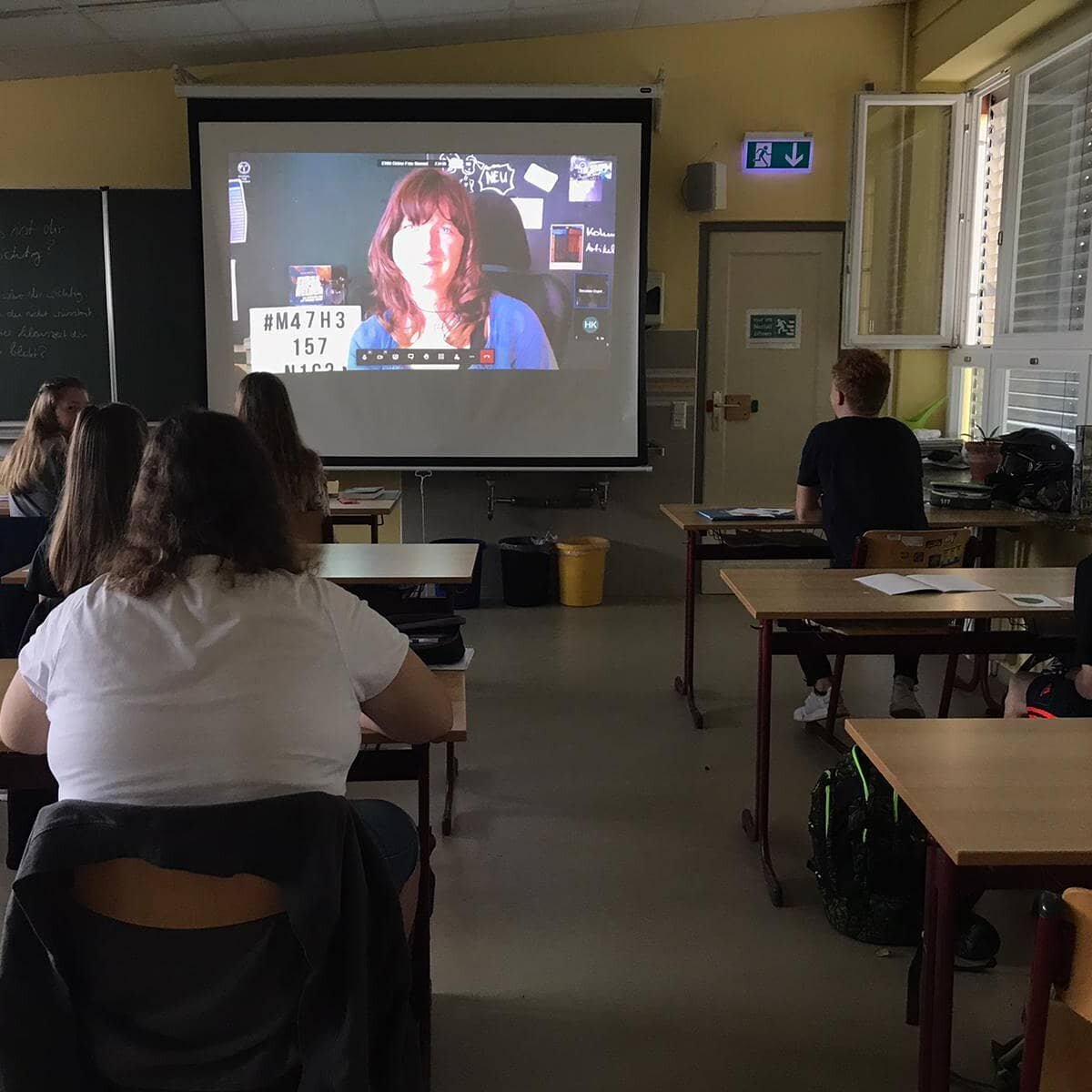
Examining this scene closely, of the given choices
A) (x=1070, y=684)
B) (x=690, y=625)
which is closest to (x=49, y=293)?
(x=690, y=625)

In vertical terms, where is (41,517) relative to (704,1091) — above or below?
above

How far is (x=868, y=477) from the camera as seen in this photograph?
12.2 feet

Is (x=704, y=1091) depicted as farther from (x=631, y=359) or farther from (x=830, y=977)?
(x=631, y=359)

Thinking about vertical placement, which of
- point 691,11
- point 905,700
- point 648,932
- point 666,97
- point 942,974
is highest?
point 691,11

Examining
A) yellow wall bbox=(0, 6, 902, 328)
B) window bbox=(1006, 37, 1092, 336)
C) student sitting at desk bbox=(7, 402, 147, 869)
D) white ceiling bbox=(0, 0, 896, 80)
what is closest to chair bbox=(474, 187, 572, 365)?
yellow wall bbox=(0, 6, 902, 328)

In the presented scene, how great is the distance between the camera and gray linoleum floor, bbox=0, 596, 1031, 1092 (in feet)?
7.18

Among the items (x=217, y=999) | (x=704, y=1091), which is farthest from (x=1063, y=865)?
(x=217, y=999)

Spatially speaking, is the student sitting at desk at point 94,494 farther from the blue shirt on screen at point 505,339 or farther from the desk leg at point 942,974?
the blue shirt on screen at point 505,339

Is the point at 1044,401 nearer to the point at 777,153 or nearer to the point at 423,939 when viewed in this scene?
the point at 777,153

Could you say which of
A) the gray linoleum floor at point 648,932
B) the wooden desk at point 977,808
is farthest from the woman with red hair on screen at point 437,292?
the wooden desk at point 977,808

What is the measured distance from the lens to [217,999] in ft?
4.51

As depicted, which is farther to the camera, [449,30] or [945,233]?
[945,233]

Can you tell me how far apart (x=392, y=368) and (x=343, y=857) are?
193 inches

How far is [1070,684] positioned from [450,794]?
175 cm
